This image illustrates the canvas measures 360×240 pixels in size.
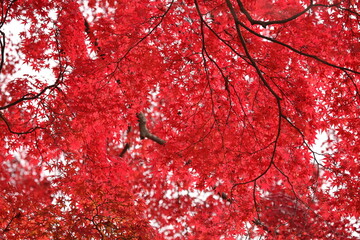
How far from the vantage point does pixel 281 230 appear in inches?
285

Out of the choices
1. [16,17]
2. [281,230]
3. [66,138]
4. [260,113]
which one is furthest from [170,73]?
[281,230]

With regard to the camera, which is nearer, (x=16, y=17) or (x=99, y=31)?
(x=99, y=31)

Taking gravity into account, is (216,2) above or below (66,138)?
above

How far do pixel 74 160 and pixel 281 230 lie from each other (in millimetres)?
4423

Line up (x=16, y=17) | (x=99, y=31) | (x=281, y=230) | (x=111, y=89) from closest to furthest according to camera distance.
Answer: (x=99, y=31) < (x=111, y=89) < (x=16, y=17) < (x=281, y=230)

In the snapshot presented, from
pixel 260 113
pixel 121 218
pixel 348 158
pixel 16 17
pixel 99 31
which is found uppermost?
pixel 16 17

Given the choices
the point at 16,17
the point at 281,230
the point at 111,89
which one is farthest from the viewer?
the point at 281,230

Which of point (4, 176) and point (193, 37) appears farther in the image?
point (4, 176)

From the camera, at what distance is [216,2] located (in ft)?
14.4

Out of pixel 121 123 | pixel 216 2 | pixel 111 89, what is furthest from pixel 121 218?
pixel 216 2

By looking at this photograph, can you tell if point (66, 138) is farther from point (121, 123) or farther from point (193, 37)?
point (193, 37)

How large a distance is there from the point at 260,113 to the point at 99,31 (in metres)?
2.35

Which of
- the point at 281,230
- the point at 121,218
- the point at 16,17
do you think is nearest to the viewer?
the point at 121,218

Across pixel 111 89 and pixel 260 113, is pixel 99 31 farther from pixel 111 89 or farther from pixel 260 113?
pixel 260 113
